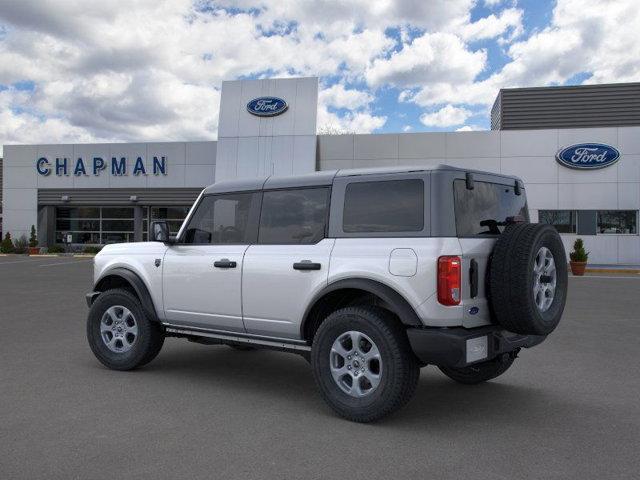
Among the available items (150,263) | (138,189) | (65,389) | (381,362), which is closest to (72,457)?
(65,389)

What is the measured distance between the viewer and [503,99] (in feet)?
148

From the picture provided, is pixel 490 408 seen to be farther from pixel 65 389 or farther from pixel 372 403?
pixel 65 389

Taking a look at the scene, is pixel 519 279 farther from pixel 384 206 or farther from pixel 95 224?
pixel 95 224

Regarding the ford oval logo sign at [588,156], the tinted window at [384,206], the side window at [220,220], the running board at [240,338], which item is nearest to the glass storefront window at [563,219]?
the ford oval logo sign at [588,156]

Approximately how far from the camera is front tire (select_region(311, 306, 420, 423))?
14.1 feet

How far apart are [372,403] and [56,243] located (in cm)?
3355

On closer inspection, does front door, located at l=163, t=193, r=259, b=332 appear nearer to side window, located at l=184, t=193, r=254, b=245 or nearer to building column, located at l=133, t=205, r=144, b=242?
side window, located at l=184, t=193, r=254, b=245

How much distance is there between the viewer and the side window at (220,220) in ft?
18.0

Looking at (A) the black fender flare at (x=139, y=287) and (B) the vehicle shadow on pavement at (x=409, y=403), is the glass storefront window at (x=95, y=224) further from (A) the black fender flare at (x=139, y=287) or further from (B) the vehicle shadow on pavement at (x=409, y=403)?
(A) the black fender flare at (x=139, y=287)

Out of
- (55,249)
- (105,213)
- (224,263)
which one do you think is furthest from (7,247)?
(224,263)

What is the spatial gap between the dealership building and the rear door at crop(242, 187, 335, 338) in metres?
15.8

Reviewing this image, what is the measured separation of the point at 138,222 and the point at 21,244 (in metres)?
6.43

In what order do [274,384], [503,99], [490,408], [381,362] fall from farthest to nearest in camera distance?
1. [503,99]
2. [274,384]
3. [490,408]
4. [381,362]

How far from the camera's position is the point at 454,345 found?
13.6 feet
